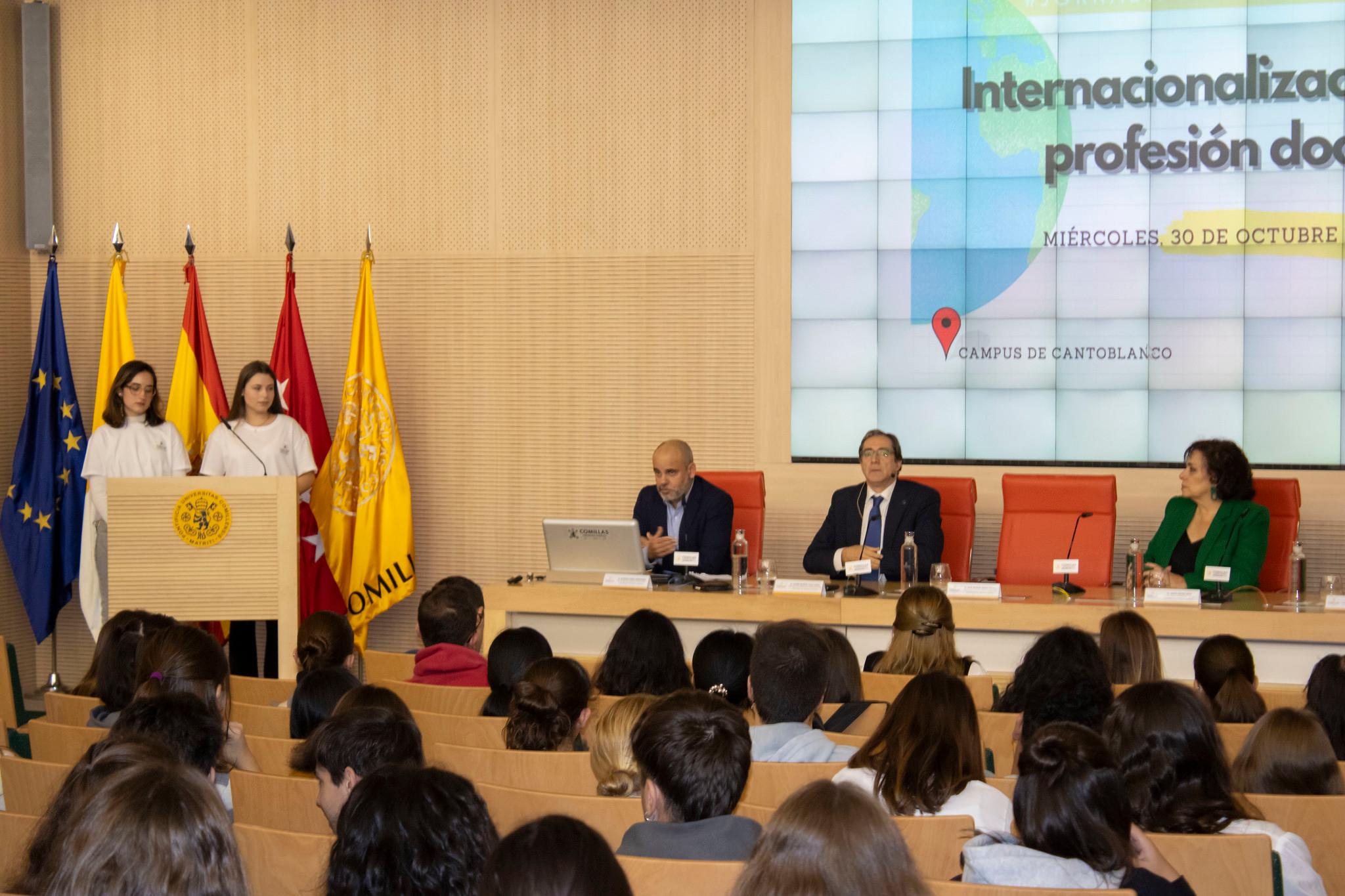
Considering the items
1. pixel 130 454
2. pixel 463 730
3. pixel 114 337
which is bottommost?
pixel 463 730

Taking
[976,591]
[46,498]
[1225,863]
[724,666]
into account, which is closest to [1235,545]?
[976,591]

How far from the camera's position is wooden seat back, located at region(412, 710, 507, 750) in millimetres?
3469

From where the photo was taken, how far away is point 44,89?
7.73 meters

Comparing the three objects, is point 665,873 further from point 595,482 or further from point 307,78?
point 307,78

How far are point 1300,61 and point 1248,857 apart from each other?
5.69 meters

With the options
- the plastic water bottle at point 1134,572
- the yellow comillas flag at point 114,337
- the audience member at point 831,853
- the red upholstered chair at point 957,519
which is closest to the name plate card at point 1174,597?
the plastic water bottle at point 1134,572

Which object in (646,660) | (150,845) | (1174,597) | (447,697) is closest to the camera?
(150,845)

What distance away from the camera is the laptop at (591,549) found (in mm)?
5914

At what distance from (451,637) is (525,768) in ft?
4.75

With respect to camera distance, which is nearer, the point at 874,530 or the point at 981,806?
the point at 981,806

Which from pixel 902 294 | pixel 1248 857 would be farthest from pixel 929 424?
pixel 1248 857

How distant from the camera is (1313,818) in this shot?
2545 millimetres

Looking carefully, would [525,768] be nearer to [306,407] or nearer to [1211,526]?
[1211,526]

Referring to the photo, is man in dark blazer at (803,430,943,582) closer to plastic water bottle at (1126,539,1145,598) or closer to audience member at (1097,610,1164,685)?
plastic water bottle at (1126,539,1145,598)
